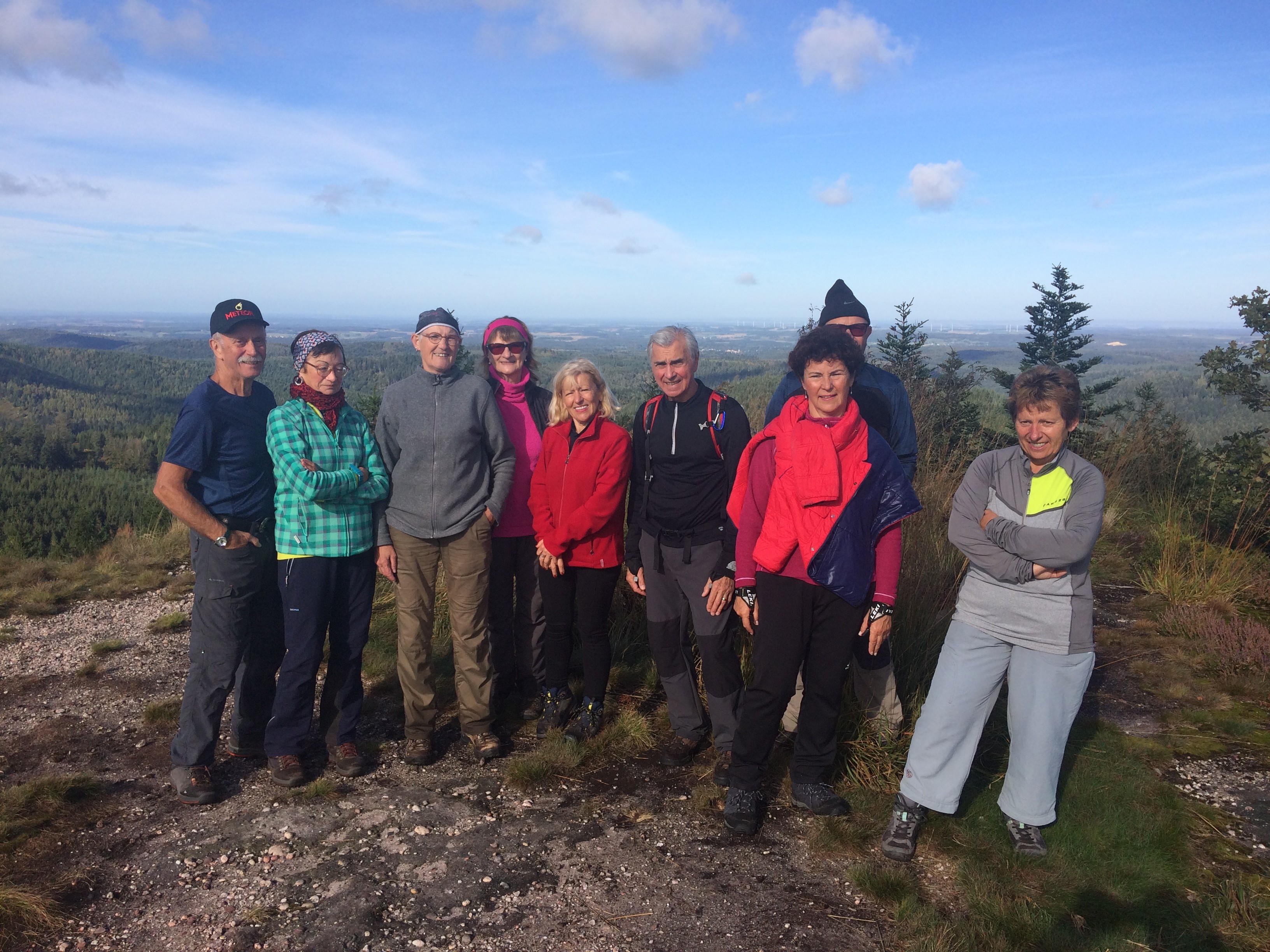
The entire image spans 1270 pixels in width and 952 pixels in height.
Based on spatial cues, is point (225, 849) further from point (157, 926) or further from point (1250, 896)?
point (1250, 896)

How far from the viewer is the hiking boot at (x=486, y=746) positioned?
3.54m

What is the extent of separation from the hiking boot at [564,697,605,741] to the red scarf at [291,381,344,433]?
1886 millimetres

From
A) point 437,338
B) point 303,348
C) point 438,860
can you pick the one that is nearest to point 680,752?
point 438,860

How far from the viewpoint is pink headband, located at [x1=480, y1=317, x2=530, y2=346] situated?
3.72 meters

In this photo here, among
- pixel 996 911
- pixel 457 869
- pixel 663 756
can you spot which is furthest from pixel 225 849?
pixel 996 911

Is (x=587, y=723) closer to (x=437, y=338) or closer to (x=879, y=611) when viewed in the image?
(x=879, y=611)

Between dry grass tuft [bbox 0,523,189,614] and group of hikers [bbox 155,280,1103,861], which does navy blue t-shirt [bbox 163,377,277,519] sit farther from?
dry grass tuft [bbox 0,523,189,614]

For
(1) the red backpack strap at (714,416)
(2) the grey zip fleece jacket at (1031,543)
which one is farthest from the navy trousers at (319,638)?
(2) the grey zip fleece jacket at (1031,543)

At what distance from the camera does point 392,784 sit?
335 cm

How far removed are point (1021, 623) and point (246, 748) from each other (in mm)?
3614

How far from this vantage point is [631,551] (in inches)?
137

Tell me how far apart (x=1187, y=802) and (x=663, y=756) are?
230cm

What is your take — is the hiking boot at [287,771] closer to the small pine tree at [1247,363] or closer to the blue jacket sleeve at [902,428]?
the blue jacket sleeve at [902,428]

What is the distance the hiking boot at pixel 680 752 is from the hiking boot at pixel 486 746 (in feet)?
2.65
